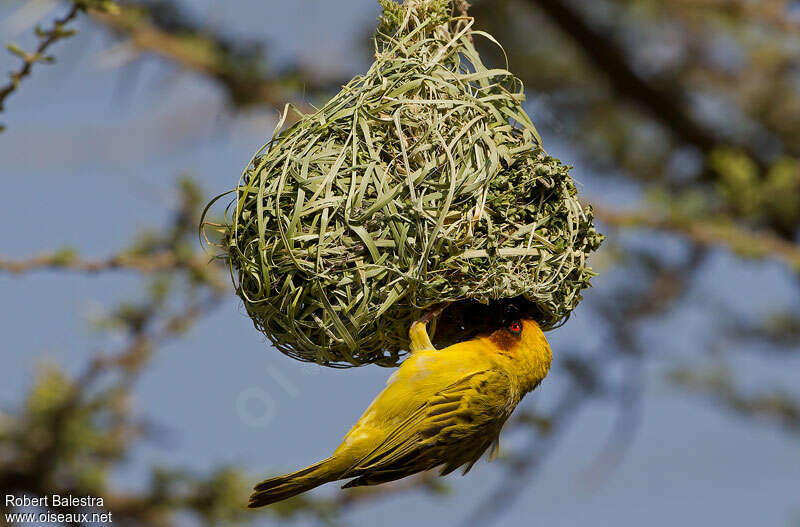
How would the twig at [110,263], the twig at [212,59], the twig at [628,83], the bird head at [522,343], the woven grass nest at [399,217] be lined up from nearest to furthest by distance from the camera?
the woven grass nest at [399,217]
the bird head at [522,343]
the twig at [110,263]
the twig at [212,59]
the twig at [628,83]

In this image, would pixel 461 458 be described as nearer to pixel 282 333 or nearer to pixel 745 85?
pixel 282 333

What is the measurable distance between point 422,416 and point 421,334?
0.72 feet

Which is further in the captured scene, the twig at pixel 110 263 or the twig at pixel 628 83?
the twig at pixel 628 83

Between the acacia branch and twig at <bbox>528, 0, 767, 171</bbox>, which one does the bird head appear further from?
twig at <bbox>528, 0, 767, 171</bbox>

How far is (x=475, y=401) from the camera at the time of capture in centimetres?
247

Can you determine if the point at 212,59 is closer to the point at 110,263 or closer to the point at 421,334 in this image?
the point at 110,263

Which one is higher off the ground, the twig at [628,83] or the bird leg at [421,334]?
the twig at [628,83]

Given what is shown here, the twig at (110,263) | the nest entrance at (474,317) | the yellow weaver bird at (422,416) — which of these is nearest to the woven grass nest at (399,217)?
the nest entrance at (474,317)

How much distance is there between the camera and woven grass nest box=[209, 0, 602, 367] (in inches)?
93.0

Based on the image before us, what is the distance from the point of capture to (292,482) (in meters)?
2.46

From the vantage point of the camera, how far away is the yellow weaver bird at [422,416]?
8.04 feet

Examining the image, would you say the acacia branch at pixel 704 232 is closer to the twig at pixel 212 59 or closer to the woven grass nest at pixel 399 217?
the twig at pixel 212 59

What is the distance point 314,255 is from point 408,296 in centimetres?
27

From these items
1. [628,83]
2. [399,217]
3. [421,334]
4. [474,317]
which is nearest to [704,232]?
[628,83]
